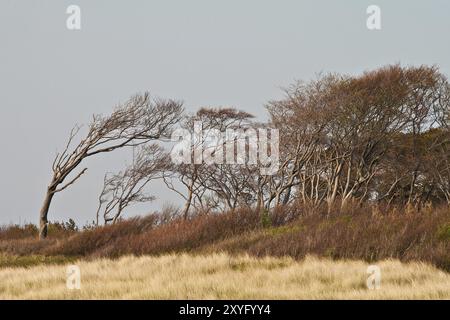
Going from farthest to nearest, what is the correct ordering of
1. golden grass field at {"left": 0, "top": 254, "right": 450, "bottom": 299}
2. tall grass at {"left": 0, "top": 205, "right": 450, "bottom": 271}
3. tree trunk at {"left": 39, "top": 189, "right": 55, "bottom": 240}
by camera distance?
tree trunk at {"left": 39, "top": 189, "right": 55, "bottom": 240} → tall grass at {"left": 0, "top": 205, "right": 450, "bottom": 271} → golden grass field at {"left": 0, "top": 254, "right": 450, "bottom": 299}

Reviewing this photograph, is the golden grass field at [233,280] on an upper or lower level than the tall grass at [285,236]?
lower

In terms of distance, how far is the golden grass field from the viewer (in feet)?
32.6

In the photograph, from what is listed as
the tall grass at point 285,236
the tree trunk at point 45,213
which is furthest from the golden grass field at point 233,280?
the tree trunk at point 45,213

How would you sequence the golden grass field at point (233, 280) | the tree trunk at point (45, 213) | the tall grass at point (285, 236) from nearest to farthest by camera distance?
1. the golden grass field at point (233, 280)
2. the tall grass at point (285, 236)
3. the tree trunk at point (45, 213)

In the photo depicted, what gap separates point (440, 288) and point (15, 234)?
21.3m

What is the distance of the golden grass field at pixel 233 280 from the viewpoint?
992 cm

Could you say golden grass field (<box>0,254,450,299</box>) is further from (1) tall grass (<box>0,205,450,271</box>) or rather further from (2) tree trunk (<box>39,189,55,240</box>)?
(2) tree trunk (<box>39,189,55,240</box>)

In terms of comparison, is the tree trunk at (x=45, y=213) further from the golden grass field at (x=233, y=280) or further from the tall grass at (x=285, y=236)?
the golden grass field at (x=233, y=280)

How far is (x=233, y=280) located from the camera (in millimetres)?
11070

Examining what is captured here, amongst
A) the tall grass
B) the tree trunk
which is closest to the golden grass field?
the tall grass

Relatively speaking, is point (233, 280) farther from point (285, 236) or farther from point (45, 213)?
point (45, 213)

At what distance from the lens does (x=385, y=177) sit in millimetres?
38094
